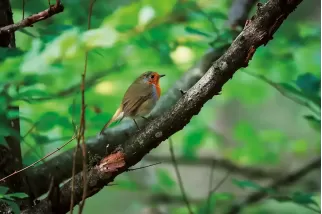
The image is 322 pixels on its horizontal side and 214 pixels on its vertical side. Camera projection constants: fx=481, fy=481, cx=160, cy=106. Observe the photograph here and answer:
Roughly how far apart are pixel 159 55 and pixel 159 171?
2.66ft

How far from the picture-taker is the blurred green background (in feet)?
3.38

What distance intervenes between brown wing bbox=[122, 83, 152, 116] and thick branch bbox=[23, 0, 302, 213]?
0.40 metres

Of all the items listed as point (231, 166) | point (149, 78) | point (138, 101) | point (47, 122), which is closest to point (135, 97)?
point (138, 101)

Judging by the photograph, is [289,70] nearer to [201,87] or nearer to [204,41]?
[204,41]

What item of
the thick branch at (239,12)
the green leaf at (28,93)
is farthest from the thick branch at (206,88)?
the thick branch at (239,12)

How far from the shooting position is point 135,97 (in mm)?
1650

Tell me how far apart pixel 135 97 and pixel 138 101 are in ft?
0.08

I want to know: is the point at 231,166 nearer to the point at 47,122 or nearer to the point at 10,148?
the point at 47,122

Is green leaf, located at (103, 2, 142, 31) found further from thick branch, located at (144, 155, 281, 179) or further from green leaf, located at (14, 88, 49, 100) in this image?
thick branch, located at (144, 155, 281, 179)

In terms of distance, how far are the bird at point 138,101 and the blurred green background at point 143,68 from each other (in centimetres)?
Answer: 8

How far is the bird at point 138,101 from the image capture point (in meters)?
1.59

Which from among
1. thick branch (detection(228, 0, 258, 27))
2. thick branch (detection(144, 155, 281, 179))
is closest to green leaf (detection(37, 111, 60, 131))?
thick branch (detection(228, 0, 258, 27))

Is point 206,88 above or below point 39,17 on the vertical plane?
below

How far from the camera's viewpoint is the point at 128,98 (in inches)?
64.9
